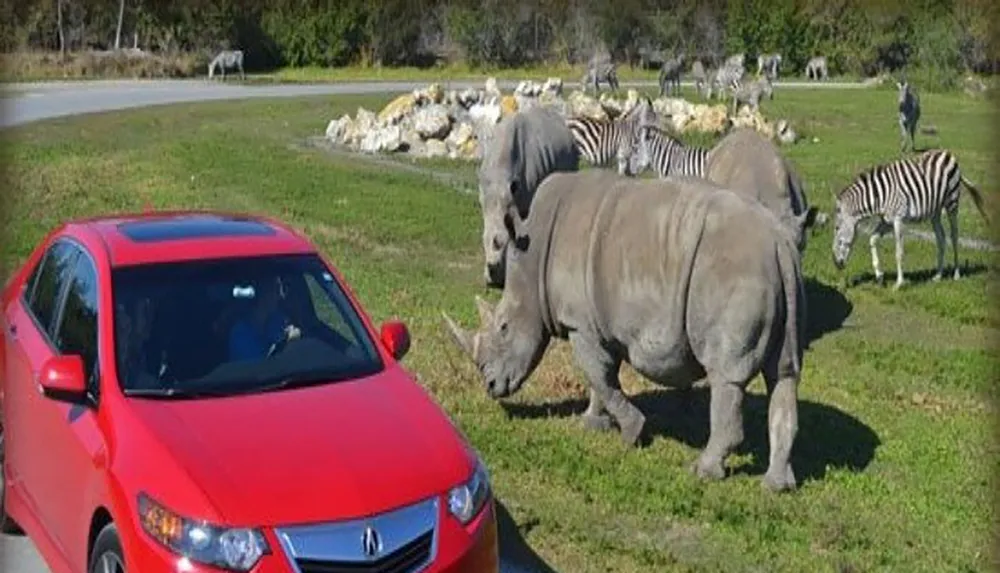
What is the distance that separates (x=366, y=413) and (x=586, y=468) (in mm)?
3482

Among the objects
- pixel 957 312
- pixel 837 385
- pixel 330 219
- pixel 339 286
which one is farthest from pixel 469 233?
pixel 339 286

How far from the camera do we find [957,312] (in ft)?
53.6

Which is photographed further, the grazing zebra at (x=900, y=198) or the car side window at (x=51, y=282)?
the grazing zebra at (x=900, y=198)

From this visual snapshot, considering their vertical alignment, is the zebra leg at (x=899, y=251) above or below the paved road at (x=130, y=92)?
above

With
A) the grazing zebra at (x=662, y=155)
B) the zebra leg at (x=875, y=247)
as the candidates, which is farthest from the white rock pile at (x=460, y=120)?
the zebra leg at (x=875, y=247)

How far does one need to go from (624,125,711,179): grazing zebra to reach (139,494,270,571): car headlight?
49.4ft

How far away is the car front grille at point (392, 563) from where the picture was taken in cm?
575

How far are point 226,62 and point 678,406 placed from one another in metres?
43.5

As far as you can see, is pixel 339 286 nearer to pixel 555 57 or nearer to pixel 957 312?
pixel 957 312

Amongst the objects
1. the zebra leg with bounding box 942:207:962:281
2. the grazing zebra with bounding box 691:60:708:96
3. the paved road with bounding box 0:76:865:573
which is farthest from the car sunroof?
the grazing zebra with bounding box 691:60:708:96

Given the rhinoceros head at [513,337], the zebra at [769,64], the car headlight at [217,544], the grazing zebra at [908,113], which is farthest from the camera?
the zebra at [769,64]

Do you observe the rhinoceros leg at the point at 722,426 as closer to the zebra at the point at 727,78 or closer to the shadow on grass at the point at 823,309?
the shadow on grass at the point at 823,309

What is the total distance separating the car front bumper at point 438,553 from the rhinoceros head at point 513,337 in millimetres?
4413

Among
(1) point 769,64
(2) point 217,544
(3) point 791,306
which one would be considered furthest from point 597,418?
(1) point 769,64
